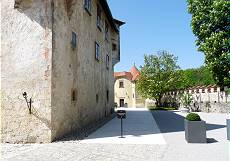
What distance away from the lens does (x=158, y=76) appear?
45875mm

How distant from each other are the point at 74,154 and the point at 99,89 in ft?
40.6

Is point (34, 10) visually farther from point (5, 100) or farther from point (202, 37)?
point (202, 37)

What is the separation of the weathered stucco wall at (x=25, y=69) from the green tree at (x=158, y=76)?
34955 mm

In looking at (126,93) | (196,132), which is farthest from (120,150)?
(126,93)

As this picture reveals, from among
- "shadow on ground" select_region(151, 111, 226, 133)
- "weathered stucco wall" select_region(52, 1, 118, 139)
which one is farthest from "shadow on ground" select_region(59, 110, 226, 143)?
"weathered stucco wall" select_region(52, 1, 118, 139)

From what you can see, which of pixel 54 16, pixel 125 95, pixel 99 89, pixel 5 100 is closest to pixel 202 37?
pixel 99 89

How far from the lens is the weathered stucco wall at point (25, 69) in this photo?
10773mm

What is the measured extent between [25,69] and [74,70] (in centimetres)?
306

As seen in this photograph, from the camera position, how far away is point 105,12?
2303cm

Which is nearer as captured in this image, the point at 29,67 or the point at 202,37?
the point at 29,67

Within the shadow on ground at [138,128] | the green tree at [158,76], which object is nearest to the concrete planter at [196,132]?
the shadow on ground at [138,128]

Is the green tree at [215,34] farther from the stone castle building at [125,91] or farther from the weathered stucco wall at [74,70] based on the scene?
the stone castle building at [125,91]

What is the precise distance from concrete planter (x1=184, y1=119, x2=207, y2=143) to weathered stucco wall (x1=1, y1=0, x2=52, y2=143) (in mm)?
4885

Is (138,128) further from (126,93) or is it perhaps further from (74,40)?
(126,93)
